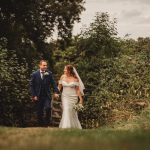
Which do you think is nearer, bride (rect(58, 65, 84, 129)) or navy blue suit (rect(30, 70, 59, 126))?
navy blue suit (rect(30, 70, 59, 126))

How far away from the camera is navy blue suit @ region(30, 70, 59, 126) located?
653 inches

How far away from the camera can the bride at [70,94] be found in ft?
57.6

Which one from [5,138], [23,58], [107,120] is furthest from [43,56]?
[5,138]

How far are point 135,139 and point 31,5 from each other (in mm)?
20888

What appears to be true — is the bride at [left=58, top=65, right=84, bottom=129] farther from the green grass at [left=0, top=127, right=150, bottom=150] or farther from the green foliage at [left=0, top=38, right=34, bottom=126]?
the green grass at [left=0, top=127, right=150, bottom=150]

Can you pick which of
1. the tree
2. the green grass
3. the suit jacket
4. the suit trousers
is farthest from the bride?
the tree

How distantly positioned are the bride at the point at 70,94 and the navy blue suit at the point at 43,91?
0.92 m

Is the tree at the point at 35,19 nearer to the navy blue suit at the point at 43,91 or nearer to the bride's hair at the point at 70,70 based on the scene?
the bride's hair at the point at 70,70

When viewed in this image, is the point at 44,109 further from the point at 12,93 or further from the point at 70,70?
the point at 12,93

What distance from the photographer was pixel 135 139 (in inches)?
345

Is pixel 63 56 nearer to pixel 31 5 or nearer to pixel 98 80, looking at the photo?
pixel 31 5

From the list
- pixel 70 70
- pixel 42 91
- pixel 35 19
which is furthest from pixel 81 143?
pixel 35 19

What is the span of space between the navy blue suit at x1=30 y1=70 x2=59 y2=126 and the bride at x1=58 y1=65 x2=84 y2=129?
92 centimetres

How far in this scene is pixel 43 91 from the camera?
16.6 m
